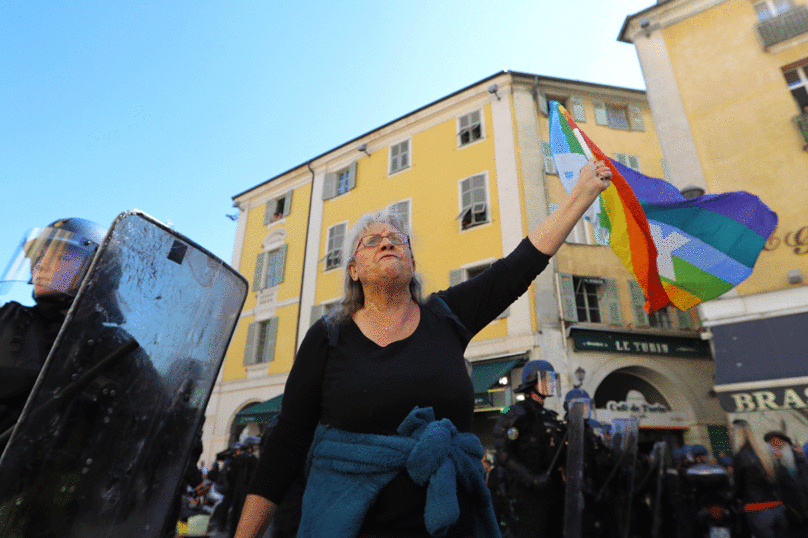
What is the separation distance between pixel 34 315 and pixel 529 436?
4162 mm

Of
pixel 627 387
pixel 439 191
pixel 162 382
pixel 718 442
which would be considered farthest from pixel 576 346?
pixel 162 382

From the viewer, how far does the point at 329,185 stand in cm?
1964

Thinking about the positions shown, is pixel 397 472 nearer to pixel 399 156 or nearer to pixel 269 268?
pixel 399 156

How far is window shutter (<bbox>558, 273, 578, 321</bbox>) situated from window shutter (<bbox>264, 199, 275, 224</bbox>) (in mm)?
13524

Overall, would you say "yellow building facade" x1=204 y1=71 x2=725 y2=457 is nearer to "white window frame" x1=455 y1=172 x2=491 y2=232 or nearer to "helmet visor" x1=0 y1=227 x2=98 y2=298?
"white window frame" x1=455 y1=172 x2=491 y2=232

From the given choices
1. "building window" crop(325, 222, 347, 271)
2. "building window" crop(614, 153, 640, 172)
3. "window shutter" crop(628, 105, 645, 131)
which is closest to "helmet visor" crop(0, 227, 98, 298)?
"building window" crop(614, 153, 640, 172)

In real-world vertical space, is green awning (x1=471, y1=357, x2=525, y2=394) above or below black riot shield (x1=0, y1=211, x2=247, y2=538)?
above

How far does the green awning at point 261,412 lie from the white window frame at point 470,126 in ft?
34.4

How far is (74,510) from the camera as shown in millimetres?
1614

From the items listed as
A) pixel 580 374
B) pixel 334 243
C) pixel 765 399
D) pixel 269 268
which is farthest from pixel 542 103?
pixel 269 268

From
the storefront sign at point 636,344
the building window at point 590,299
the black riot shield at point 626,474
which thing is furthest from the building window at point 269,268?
the black riot shield at point 626,474

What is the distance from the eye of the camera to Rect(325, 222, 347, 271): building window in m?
17.9

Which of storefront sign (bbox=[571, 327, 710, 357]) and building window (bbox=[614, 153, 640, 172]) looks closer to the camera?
storefront sign (bbox=[571, 327, 710, 357])

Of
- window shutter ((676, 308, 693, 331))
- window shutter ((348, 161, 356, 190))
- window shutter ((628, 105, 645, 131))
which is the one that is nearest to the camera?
window shutter ((676, 308, 693, 331))
